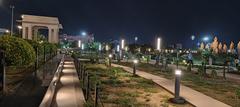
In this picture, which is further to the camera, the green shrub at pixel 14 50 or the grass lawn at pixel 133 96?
the green shrub at pixel 14 50

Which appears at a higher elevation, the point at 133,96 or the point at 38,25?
the point at 38,25

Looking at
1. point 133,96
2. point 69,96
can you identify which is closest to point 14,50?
point 69,96

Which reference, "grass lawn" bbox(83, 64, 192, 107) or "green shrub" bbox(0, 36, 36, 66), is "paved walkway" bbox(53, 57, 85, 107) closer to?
"grass lawn" bbox(83, 64, 192, 107)

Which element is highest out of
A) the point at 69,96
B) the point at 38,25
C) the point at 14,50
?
the point at 38,25

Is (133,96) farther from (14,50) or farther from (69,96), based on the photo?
(14,50)

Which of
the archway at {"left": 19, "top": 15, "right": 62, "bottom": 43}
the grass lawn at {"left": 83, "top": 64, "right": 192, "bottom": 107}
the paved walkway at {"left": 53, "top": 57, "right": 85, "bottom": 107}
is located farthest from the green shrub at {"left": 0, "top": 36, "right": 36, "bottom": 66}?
the archway at {"left": 19, "top": 15, "right": 62, "bottom": 43}

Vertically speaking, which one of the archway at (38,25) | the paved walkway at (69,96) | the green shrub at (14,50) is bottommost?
the paved walkway at (69,96)

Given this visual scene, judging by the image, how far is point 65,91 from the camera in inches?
543

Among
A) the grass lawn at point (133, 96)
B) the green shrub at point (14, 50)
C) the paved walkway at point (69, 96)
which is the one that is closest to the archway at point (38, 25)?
the green shrub at point (14, 50)

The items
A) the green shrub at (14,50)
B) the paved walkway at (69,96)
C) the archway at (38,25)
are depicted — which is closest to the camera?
the paved walkway at (69,96)

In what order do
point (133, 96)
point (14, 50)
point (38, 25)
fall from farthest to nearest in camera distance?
1. point (38, 25)
2. point (14, 50)
3. point (133, 96)

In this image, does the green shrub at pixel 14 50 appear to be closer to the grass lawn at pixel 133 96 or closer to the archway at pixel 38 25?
the grass lawn at pixel 133 96

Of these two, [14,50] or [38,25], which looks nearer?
[14,50]

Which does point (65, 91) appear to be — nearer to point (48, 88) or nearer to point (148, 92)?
point (48, 88)
